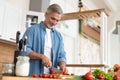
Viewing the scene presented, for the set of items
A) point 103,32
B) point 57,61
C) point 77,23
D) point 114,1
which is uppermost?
point 114,1

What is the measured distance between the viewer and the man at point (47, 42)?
1.97 metres

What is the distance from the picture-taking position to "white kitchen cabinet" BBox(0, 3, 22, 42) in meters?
3.16

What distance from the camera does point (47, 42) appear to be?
80.9 inches

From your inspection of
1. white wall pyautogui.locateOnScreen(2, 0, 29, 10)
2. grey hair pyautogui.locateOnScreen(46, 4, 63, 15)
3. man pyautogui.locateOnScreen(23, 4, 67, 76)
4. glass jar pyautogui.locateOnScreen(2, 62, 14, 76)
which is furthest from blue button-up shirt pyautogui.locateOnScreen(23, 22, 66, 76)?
white wall pyautogui.locateOnScreen(2, 0, 29, 10)

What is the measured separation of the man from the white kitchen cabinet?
3.98ft

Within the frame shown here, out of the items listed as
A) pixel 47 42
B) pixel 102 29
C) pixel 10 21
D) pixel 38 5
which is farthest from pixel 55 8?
pixel 38 5

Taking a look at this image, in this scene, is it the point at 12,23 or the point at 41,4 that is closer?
the point at 12,23

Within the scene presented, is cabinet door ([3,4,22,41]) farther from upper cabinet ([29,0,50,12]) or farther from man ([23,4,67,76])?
man ([23,4,67,76])

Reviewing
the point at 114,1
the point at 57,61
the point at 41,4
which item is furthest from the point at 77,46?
the point at 57,61

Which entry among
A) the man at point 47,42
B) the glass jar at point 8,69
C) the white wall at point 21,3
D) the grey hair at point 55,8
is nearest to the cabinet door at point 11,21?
the white wall at point 21,3

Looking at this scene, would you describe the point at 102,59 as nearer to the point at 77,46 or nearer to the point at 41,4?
the point at 41,4

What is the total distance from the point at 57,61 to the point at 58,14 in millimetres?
446

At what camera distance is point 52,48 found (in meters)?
2.06

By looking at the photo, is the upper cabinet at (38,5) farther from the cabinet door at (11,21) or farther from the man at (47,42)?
the man at (47,42)
